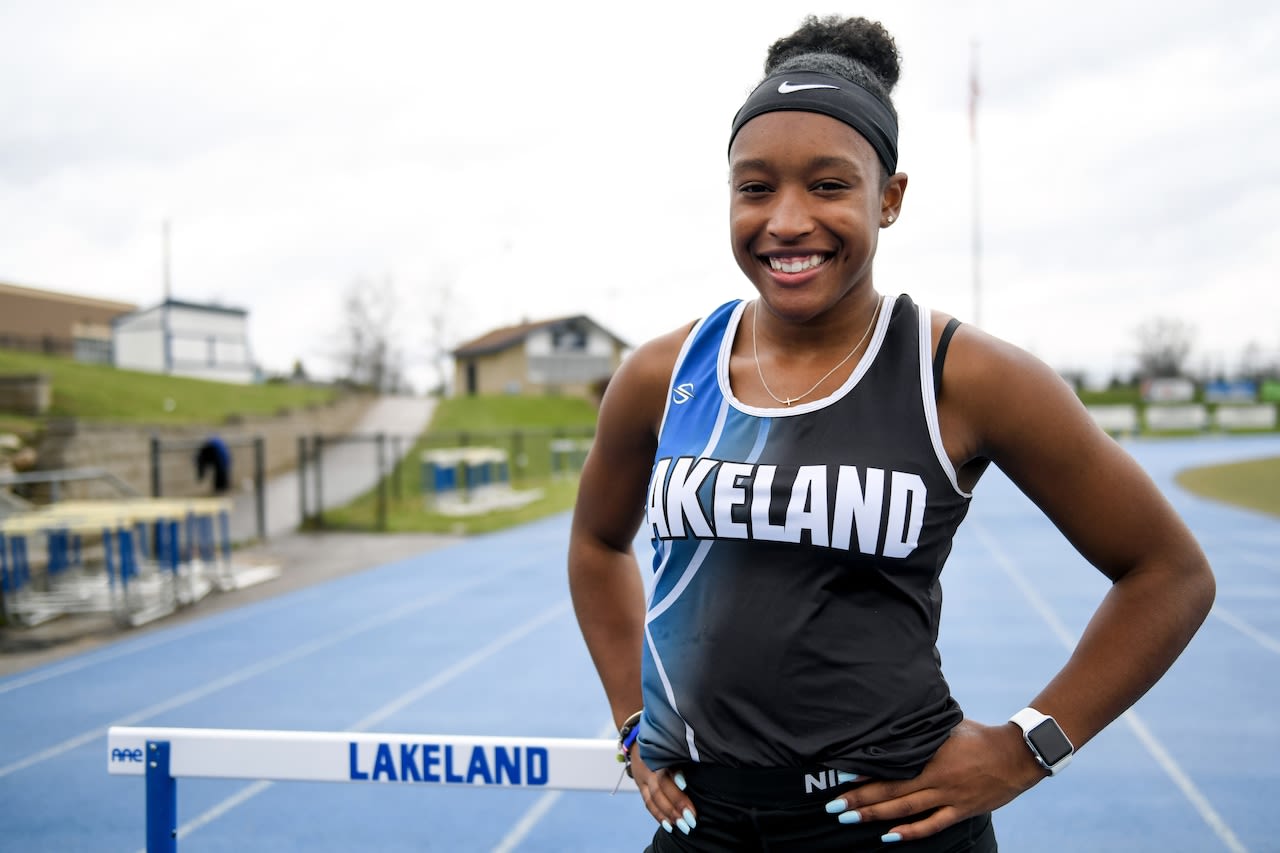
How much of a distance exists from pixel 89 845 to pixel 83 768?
114cm

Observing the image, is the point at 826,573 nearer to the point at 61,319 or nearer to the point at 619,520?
the point at 619,520

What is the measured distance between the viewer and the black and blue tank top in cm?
127

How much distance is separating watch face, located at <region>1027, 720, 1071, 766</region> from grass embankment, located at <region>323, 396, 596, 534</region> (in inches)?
298

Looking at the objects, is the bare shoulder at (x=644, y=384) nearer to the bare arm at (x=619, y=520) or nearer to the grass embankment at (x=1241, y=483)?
the bare arm at (x=619, y=520)

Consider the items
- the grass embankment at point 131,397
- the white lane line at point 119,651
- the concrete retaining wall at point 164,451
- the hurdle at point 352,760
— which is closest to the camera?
the hurdle at point 352,760

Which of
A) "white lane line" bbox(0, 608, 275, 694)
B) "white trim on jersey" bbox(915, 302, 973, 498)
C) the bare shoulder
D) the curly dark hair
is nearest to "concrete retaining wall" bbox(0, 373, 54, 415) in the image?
"white lane line" bbox(0, 608, 275, 694)

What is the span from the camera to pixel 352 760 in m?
2.00

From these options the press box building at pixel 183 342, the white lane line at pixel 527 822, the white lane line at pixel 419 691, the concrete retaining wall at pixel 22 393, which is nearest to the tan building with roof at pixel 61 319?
the press box building at pixel 183 342

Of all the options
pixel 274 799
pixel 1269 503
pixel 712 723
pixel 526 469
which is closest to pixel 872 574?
pixel 712 723

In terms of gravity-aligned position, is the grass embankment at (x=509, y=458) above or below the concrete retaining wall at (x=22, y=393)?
below

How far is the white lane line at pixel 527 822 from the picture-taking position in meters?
4.32

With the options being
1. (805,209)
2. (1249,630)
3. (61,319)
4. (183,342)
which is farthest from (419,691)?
(61,319)

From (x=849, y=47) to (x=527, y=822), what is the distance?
3943 millimetres

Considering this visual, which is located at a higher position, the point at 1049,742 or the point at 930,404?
the point at 930,404
